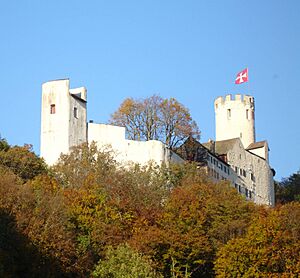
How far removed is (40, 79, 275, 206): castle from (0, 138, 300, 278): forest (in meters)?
6.00

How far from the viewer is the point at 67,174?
214ft

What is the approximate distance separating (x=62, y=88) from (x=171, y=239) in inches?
1034

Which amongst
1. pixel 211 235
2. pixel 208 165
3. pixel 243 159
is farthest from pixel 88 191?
pixel 243 159

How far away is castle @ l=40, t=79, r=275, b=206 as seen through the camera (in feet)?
241

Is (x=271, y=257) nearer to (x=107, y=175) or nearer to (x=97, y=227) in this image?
(x=97, y=227)

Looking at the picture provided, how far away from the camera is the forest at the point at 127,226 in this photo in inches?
1794

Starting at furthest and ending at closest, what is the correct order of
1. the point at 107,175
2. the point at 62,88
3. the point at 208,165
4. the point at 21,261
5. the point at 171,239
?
the point at 208,165 → the point at 62,88 → the point at 107,175 → the point at 171,239 → the point at 21,261

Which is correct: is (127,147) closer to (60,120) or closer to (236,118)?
(60,120)

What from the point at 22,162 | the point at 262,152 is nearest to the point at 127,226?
the point at 22,162

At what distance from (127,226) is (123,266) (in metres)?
9.35

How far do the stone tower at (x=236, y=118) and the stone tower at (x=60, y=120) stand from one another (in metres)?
33.3

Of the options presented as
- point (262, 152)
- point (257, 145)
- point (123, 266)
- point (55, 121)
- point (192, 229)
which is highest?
point (257, 145)

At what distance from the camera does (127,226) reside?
55.3 meters

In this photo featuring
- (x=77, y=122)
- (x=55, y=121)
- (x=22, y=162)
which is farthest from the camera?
(x=77, y=122)
